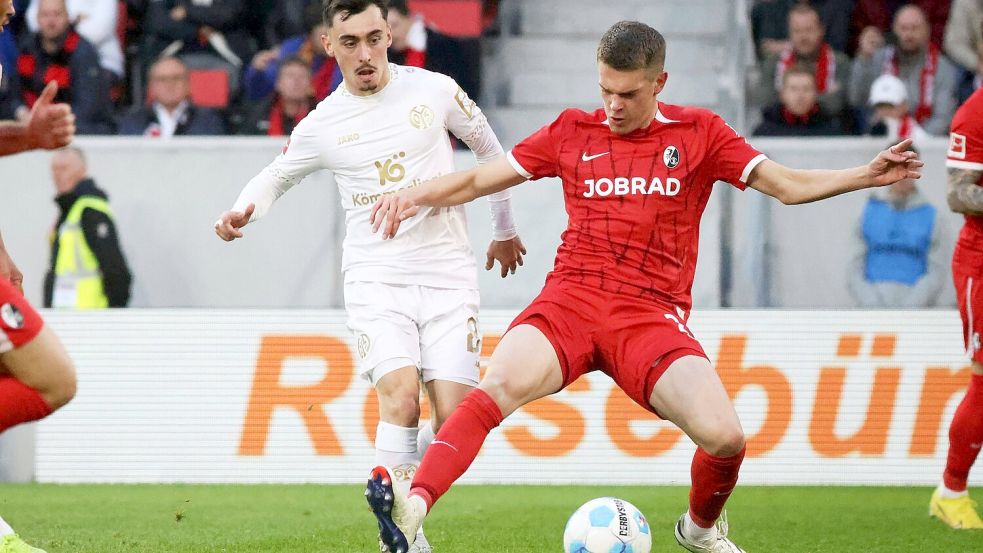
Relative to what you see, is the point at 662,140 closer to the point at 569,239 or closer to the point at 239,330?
the point at 569,239

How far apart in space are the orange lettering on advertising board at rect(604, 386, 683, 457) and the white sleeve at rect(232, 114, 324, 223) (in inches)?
131

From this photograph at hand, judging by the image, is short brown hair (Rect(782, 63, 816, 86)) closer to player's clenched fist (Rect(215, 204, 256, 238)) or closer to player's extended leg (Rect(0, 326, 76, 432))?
player's clenched fist (Rect(215, 204, 256, 238))

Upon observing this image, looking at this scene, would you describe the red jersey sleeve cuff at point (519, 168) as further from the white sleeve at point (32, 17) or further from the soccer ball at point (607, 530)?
the white sleeve at point (32, 17)

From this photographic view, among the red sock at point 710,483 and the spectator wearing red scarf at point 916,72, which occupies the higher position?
the spectator wearing red scarf at point 916,72

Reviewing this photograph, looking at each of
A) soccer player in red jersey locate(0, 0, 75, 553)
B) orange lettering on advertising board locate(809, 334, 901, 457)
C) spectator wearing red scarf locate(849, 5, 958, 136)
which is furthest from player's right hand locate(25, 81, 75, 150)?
spectator wearing red scarf locate(849, 5, 958, 136)

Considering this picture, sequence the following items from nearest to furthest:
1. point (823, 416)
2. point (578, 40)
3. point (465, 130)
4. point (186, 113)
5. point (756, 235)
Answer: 1. point (465, 130)
2. point (823, 416)
3. point (756, 235)
4. point (186, 113)
5. point (578, 40)

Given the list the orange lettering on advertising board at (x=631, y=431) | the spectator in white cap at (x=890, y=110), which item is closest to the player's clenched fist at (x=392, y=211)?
the orange lettering on advertising board at (x=631, y=431)

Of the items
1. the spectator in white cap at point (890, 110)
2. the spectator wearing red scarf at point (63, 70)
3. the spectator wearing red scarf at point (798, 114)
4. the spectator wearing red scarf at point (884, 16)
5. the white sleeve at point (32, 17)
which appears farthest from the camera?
the spectator wearing red scarf at point (884, 16)

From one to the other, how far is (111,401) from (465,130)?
3.88 metres

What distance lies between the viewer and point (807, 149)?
31.8 ft

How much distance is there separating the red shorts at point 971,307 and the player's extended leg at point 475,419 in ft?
8.50

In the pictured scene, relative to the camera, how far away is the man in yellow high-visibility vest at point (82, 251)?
391 inches

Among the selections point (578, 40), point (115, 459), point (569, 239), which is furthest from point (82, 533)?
point (578, 40)

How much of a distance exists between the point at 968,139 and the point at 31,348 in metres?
4.46
